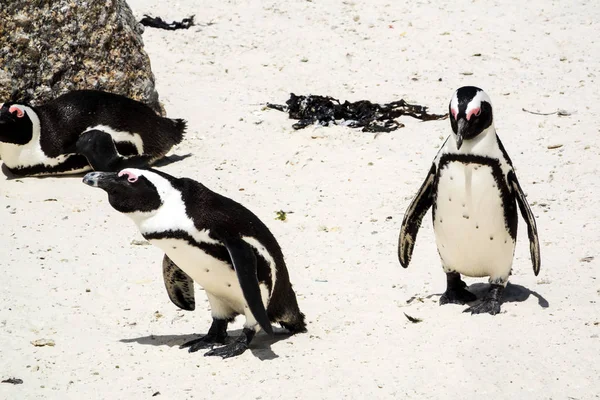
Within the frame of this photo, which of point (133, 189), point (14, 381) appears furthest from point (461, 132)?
point (14, 381)

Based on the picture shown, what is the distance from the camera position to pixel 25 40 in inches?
301

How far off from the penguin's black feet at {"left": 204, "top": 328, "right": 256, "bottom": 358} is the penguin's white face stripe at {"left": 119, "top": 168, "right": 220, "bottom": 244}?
0.50 metres

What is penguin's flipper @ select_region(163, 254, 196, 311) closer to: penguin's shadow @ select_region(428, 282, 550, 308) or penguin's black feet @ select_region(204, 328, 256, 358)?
penguin's black feet @ select_region(204, 328, 256, 358)

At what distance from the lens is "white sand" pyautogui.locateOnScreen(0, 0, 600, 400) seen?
4.17 meters

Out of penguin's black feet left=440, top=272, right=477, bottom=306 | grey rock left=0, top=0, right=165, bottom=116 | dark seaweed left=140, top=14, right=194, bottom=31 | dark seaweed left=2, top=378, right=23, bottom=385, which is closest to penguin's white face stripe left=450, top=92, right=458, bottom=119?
penguin's black feet left=440, top=272, right=477, bottom=306

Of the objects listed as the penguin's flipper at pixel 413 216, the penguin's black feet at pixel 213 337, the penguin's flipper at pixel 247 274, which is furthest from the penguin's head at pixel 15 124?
the penguin's flipper at pixel 247 274

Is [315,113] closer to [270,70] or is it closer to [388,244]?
[270,70]

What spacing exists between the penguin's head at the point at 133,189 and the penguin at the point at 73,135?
2893 mm

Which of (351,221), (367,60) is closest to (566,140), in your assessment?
(351,221)

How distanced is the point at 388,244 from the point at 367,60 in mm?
3642

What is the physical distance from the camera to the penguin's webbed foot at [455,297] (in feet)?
16.4

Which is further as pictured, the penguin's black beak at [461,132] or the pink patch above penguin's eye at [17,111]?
the pink patch above penguin's eye at [17,111]

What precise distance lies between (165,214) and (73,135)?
3.37 meters

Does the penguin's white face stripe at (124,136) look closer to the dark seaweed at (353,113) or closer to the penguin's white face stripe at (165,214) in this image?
the dark seaweed at (353,113)
